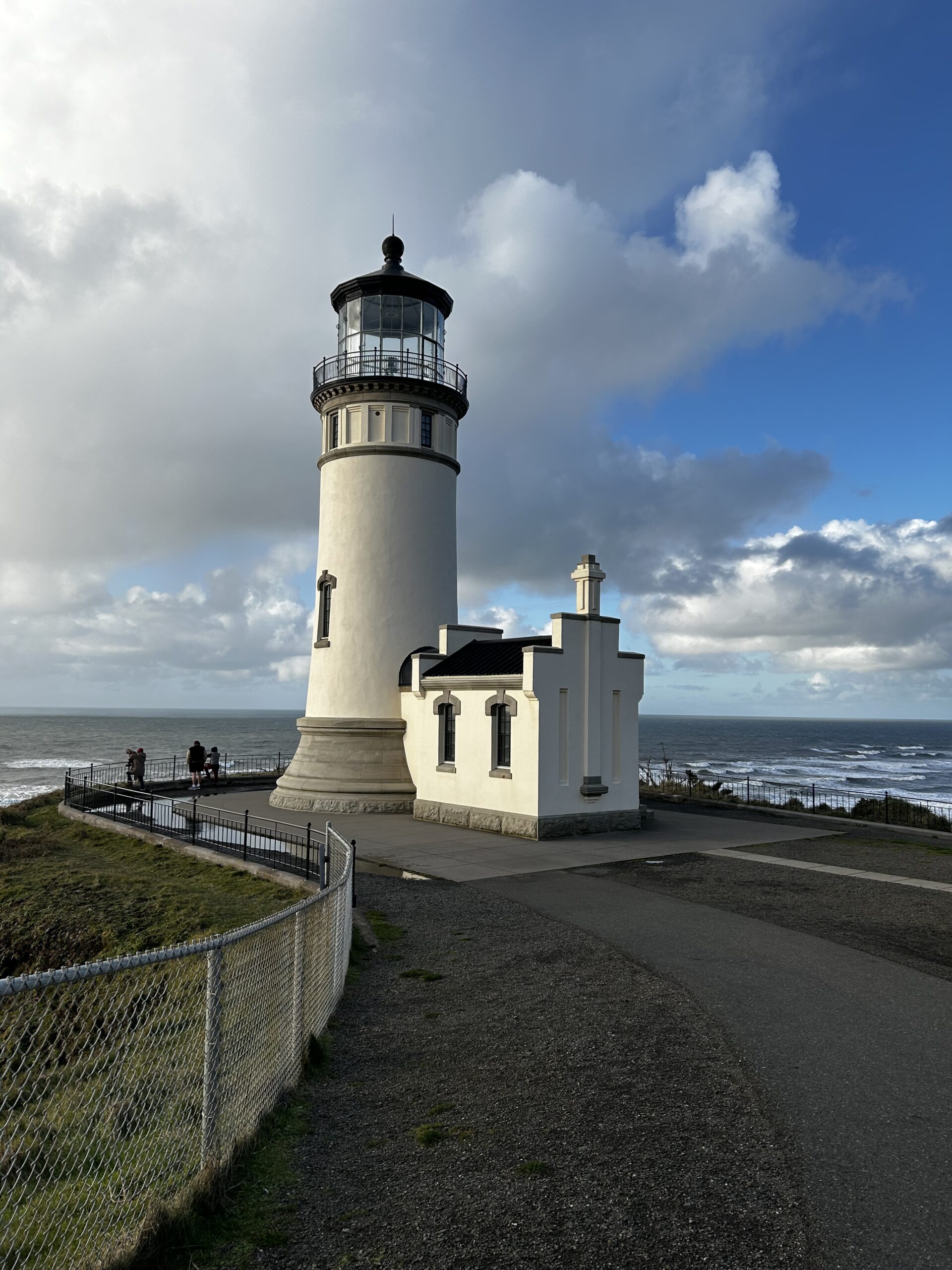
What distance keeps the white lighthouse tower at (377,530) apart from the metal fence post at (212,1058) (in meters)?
19.4

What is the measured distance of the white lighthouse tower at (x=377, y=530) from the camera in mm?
25047

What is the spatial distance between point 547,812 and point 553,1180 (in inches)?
609

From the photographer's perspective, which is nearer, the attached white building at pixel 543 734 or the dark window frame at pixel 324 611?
the attached white building at pixel 543 734

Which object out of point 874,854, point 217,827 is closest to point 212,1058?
point 217,827

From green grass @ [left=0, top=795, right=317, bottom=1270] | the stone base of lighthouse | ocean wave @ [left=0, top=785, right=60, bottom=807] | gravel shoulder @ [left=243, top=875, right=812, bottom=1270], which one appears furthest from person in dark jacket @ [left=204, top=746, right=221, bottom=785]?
gravel shoulder @ [left=243, top=875, right=812, bottom=1270]

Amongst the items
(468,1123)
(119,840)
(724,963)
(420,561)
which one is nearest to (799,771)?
(420,561)

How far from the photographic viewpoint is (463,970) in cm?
971

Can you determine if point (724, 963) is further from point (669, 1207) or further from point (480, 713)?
point (480, 713)

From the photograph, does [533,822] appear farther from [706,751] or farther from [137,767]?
[706,751]

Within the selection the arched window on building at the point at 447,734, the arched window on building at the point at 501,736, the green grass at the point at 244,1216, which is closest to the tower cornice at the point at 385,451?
the arched window on building at the point at 447,734

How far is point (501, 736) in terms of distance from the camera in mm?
21312

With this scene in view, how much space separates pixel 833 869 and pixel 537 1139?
41.0ft

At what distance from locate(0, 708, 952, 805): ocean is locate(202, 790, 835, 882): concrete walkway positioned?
33.1 metres

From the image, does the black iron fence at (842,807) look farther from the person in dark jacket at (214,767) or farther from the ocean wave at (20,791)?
the ocean wave at (20,791)
